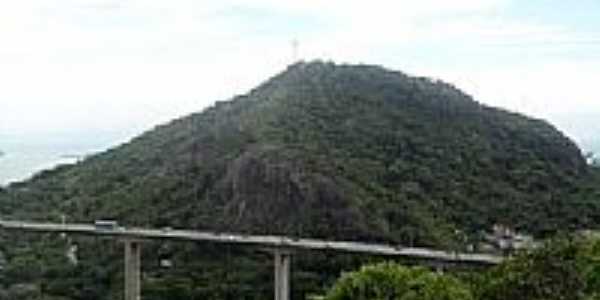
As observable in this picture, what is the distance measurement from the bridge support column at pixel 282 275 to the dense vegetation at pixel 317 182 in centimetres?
139

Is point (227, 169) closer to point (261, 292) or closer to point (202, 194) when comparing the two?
point (202, 194)

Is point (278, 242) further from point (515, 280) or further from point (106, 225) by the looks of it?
point (515, 280)

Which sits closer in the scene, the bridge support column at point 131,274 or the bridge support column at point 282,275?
the bridge support column at point 282,275

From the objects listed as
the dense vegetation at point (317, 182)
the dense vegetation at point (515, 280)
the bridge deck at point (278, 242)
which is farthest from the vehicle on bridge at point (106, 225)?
the dense vegetation at point (515, 280)

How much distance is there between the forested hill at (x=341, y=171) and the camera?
53.4 m

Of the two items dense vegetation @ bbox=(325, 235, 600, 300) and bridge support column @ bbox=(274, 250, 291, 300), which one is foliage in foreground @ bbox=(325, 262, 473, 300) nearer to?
dense vegetation @ bbox=(325, 235, 600, 300)

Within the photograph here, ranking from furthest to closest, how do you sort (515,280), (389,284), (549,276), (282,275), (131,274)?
(131,274), (282,275), (389,284), (515,280), (549,276)

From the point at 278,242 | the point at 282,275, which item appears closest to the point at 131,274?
the point at 278,242

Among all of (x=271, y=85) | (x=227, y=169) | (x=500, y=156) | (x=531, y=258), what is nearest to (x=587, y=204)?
(x=500, y=156)

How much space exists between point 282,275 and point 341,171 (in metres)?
12.3

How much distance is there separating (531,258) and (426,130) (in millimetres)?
42050

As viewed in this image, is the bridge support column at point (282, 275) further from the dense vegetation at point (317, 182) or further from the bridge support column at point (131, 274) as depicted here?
the bridge support column at point (131, 274)

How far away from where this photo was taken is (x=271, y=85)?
254 feet

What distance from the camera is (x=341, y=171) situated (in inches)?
2264
